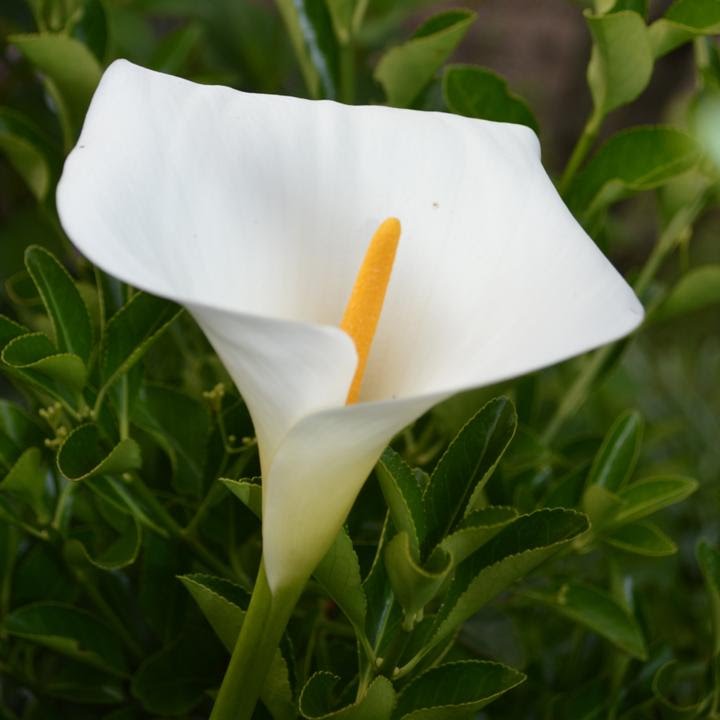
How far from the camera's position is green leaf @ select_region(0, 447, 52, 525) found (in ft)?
1.42

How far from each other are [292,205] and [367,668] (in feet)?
0.58

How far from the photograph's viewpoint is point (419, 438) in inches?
22.5

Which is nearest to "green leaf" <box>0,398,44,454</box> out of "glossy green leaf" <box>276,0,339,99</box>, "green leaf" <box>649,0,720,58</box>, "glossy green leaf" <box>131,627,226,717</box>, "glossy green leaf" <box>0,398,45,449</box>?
"glossy green leaf" <box>0,398,45,449</box>

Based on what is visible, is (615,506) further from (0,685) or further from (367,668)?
(0,685)

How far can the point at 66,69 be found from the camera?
507mm

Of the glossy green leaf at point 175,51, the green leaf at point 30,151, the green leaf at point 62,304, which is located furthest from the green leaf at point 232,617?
the glossy green leaf at point 175,51

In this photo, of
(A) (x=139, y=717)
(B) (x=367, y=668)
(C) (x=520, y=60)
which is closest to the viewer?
(B) (x=367, y=668)

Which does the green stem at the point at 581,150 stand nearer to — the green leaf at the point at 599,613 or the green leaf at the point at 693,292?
the green leaf at the point at 693,292

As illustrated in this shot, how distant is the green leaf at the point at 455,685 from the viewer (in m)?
0.40

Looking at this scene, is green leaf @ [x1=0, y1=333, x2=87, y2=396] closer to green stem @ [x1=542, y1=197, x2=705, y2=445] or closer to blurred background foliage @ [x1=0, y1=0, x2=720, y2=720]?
blurred background foliage @ [x1=0, y1=0, x2=720, y2=720]

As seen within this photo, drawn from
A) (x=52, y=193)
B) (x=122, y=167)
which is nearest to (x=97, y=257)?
(x=122, y=167)

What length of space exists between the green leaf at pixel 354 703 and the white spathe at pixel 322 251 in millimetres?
50

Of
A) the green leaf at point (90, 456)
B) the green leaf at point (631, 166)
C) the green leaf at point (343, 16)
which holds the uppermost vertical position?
the green leaf at point (343, 16)

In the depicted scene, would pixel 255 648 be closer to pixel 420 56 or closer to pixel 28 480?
pixel 28 480
